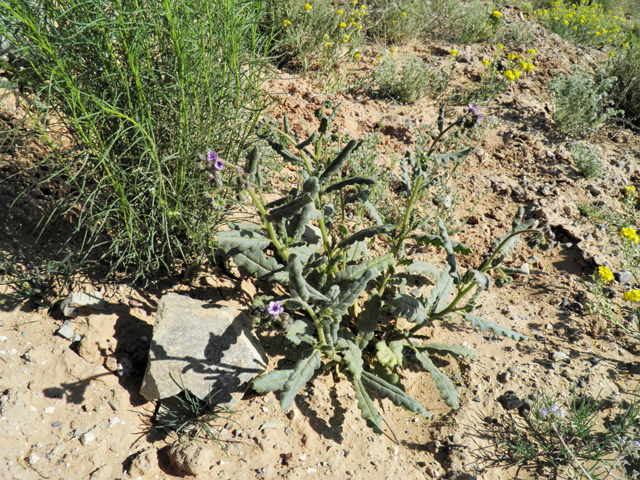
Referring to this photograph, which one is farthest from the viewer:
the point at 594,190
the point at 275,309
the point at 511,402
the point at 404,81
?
the point at 404,81

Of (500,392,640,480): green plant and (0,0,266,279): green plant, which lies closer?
(0,0,266,279): green plant

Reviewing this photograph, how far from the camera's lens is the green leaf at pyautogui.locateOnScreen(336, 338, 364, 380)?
2.42 m

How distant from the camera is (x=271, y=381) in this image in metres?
2.25

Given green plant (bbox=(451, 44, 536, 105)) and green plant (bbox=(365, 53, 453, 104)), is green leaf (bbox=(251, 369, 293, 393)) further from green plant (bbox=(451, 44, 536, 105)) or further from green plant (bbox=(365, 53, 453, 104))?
green plant (bbox=(451, 44, 536, 105))

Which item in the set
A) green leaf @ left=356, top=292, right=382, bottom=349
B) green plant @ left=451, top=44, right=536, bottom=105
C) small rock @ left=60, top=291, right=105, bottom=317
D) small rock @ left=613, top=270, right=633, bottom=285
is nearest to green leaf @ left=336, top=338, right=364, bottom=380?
green leaf @ left=356, top=292, right=382, bottom=349

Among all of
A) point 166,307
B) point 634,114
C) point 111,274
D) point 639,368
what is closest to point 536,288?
point 639,368

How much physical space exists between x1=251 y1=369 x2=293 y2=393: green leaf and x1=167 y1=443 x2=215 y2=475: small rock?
390 millimetres

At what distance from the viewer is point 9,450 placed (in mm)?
2074

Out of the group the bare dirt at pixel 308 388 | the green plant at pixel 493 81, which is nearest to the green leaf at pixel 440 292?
the bare dirt at pixel 308 388

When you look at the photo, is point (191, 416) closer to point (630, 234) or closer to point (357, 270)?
point (357, 270)

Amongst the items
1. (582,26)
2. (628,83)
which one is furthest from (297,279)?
(582,26)

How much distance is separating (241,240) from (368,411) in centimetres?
113

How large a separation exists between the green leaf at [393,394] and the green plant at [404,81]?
346 centimetres

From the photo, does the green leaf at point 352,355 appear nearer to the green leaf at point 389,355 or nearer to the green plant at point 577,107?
the green leaf at point 389,355
